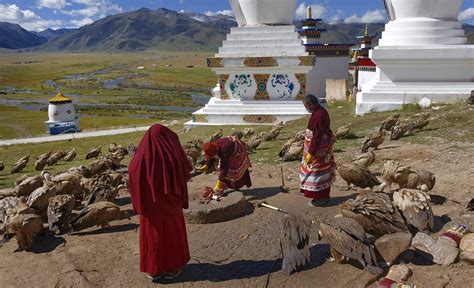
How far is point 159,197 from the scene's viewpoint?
4.69m

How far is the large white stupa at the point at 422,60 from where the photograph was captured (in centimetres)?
1365

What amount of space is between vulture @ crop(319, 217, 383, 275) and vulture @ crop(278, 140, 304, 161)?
5005 millimetres

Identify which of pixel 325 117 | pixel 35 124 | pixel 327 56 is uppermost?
pixel 327 56

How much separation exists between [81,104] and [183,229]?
4753cm

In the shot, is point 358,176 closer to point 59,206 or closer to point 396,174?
point 396,174

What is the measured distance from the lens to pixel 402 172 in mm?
6734

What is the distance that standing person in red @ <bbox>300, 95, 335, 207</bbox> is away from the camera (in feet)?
21.5

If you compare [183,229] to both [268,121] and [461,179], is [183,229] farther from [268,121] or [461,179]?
[268,121]

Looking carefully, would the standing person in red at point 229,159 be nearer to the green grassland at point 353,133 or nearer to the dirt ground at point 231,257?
the dirt ground at point 231,257

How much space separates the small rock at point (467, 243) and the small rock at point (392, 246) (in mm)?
590

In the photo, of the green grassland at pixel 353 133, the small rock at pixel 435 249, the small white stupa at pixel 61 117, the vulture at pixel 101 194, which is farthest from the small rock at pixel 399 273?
the small white stupa at pixel 61 117

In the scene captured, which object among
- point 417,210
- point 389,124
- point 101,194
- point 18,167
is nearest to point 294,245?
point 417,210

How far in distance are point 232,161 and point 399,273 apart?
349cm

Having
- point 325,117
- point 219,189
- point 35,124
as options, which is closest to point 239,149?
point 219,189
